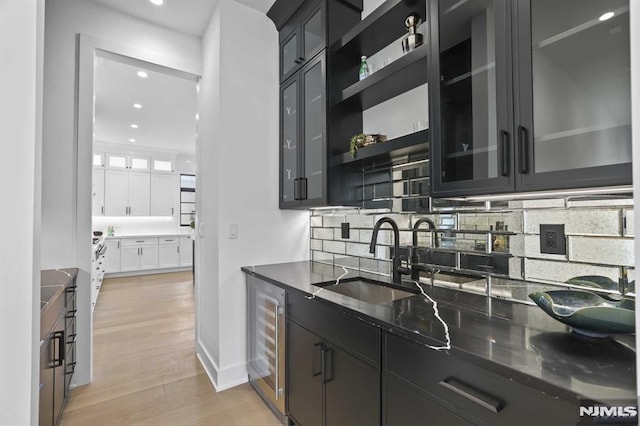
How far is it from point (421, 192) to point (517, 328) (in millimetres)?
889

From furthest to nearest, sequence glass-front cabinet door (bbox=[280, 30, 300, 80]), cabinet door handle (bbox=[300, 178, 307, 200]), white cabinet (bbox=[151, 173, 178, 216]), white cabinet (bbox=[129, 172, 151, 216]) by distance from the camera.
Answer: white cabinet (bbox=[151, 173, 178, 216]) → white cabinet (bbox=[129, 172, 151, 216]) → glass-front cabinet door (bbox=[280, 30, 300, 80]) → cabinet door handle (bbox=[300, 178, 307, 200])

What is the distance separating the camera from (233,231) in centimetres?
238

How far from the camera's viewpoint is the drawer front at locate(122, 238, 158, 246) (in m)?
6.46

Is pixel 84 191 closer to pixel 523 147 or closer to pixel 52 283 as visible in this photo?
pixel 52 283

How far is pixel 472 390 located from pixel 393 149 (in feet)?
3.82

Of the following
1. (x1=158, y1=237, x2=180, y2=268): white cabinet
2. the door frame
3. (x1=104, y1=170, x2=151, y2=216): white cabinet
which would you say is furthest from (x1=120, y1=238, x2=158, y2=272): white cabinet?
the door frame

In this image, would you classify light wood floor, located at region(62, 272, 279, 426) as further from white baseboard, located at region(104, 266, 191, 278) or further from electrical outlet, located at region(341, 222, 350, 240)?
white baseboard, located at region(104, 266, 191, 278)

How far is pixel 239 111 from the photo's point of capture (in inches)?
96.1

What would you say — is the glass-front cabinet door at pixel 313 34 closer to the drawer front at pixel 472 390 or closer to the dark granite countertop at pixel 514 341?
the dark granite countertop at pixel 514 341

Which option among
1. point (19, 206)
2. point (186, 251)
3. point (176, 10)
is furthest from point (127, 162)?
point (19, 206)

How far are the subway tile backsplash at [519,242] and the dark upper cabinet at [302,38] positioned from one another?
1.27 m

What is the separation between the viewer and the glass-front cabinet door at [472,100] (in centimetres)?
109

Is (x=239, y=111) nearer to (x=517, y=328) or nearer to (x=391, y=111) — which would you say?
(x=391, y=111)

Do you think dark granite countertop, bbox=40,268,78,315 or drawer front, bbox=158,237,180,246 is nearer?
dark granite countertop, bbox=40,268,78,315
